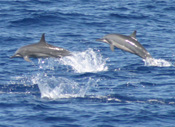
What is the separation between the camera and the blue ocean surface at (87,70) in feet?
52.4

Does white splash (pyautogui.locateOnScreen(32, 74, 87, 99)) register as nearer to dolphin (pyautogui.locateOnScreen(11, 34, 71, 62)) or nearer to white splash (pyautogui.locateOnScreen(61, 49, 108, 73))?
dolphin (pyautogui.locateOnScreen(11, 34, 71, 62))

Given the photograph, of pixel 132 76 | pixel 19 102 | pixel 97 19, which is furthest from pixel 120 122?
pixel 97 19

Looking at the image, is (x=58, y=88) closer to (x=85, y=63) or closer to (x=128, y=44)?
(x=128, y=44)

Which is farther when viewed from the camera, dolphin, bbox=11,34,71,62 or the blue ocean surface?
dolphin, bbox=11,34,71,62

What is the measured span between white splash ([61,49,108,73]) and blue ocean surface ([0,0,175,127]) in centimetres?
4

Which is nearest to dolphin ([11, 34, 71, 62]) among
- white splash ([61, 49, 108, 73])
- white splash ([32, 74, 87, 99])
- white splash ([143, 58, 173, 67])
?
white splash ([32, 74, 87, 99])

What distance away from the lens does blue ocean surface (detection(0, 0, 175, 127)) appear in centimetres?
1597

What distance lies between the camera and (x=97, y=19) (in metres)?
31.7

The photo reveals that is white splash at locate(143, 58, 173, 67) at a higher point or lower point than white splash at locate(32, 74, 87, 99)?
higher

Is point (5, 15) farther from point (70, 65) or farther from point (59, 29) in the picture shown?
point (70, 65)

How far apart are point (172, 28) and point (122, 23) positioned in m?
3.01

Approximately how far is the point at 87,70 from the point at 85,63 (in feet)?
1.98

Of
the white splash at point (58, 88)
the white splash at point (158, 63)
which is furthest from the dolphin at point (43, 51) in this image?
the white splash at point (158, 63)

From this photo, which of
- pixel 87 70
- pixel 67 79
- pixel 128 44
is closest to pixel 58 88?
pixel 67 79
